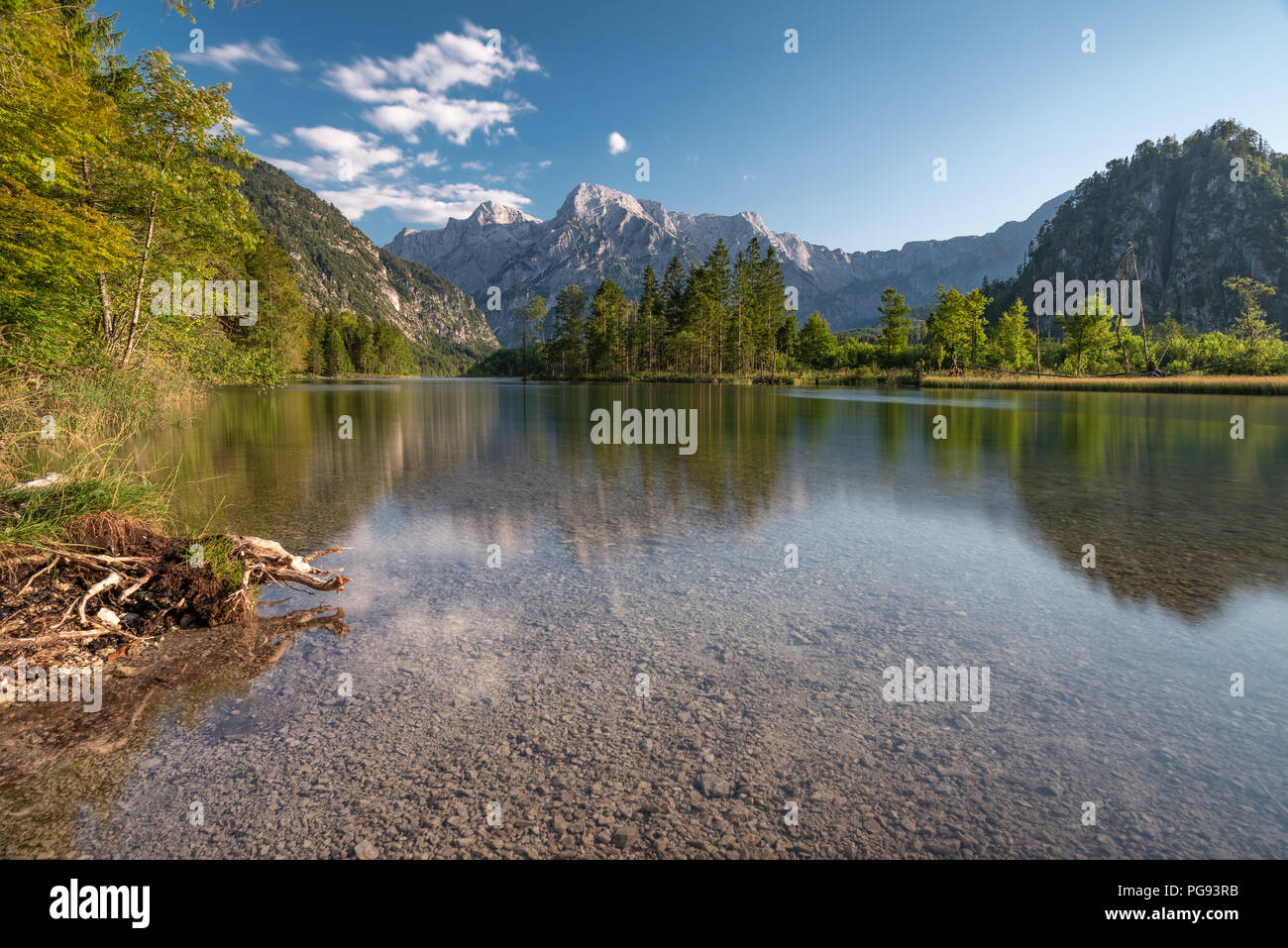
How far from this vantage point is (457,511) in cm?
1027

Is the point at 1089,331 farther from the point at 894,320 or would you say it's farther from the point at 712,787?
the point at 712,787

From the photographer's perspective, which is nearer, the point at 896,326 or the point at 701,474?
the point at 701,474

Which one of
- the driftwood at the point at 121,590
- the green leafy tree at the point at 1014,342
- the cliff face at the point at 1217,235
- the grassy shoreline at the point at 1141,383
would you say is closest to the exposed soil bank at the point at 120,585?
the driftwood at the point at 121,590

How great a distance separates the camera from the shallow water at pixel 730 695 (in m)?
2.93

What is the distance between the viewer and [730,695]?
4223 mm

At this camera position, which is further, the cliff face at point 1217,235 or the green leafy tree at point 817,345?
the cliff face at point 1217,235

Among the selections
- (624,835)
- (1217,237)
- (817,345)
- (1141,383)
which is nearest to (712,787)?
(624,835)

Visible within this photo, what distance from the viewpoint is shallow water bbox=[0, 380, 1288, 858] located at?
293cm

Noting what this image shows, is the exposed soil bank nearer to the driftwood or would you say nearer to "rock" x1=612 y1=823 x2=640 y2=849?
the driftwood

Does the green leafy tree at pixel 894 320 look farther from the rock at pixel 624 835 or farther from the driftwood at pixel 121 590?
the rock at pixel 624 835

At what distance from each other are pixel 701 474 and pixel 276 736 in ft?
36.9

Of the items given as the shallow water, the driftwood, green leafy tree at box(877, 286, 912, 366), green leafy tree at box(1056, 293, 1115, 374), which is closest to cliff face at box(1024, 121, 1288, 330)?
green leafy tree at box(877, 286, 912, 366)
